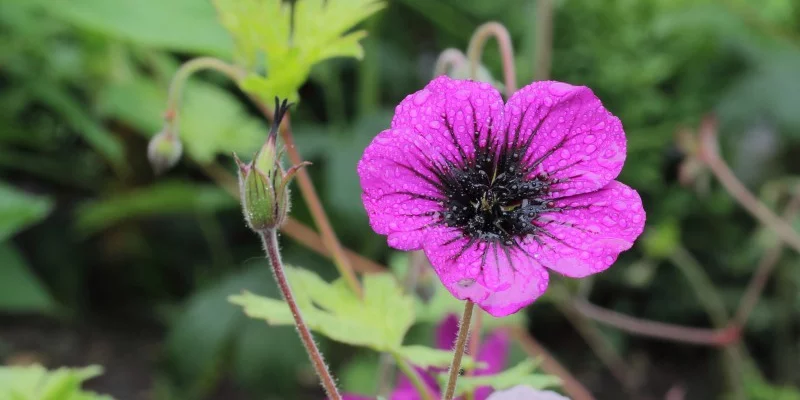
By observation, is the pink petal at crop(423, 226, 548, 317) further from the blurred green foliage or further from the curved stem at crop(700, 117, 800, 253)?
the blurred green foliage

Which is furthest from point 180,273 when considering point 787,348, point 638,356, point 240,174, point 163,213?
point 240,174

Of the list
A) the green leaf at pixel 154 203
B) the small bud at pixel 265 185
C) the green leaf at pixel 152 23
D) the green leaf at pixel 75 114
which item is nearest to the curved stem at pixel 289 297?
the small bud at pixel 265 185

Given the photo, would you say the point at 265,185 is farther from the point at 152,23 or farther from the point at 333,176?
the point at 333,176

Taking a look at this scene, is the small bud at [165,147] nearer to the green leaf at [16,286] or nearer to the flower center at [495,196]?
the flower center at [495,196]

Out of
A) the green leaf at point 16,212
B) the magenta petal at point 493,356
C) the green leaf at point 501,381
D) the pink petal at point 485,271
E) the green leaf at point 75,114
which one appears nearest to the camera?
the pink petal at point 485,271

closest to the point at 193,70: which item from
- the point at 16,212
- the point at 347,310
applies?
the point at 347,310
